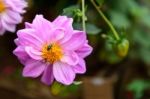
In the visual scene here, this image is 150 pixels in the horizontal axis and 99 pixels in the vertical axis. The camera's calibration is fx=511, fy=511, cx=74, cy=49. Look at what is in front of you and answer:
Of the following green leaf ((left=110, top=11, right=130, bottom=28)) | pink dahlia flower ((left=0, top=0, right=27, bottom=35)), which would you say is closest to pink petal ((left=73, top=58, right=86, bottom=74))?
pink dahlia flower ((left=0, top=0, right=27, bottom=35))

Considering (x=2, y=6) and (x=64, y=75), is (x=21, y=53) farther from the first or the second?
(x=2, y=6)

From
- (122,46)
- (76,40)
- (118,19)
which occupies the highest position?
(76,40)

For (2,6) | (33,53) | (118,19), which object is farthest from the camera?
→ (118,19)

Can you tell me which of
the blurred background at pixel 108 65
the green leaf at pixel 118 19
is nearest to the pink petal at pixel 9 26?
the blurred background at pixel 108 65

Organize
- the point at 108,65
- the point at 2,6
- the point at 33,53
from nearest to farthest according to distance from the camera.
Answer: the point at 33,53 → the point at 2,6 → the point at 108,65

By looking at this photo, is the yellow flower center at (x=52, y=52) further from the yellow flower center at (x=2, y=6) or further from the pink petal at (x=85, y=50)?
the yellow flower center at (x=2, y=6)

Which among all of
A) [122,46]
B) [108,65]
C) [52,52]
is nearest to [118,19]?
[108,65]

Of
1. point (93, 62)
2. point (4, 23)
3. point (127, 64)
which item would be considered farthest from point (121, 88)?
point (4, 23)
